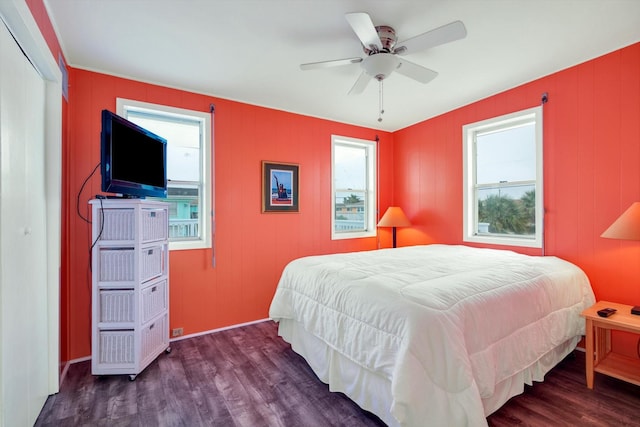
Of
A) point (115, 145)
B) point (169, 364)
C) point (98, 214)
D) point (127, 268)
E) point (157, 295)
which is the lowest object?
point (169, 364)

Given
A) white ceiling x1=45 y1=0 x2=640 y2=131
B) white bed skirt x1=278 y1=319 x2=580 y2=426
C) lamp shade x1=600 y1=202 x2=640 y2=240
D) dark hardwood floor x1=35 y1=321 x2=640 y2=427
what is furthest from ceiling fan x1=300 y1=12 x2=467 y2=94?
dark hardwood floor x1=35 y1=321 x2=640 y2=427

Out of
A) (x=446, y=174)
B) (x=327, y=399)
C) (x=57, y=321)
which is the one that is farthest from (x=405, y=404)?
(x=446, y=174)

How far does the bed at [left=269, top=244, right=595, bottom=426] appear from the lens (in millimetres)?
1378

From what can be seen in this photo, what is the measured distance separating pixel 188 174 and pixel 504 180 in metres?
3.49

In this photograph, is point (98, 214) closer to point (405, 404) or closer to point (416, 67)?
point (405, 404)

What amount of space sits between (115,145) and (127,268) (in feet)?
3.06

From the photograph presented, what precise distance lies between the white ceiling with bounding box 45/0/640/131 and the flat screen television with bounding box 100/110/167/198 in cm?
64

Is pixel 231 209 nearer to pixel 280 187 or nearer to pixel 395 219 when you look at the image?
pixel 280 187

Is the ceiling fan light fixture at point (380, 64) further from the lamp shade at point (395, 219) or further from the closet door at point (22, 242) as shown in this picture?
the lamp shade at point (395, 219)

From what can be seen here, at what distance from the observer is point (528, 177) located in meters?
3.07

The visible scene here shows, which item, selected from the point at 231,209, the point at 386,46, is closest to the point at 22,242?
the point at 231,209

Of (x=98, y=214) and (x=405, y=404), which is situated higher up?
(x=98, y=214)

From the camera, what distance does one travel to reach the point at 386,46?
2.15m

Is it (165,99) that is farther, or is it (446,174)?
(446,174)
